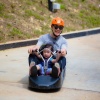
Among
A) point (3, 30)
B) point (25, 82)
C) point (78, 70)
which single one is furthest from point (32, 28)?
point (25, 82)

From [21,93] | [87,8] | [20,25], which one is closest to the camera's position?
[21,93]

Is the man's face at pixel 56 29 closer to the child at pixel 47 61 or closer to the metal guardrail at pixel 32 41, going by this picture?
the child at pixel 47 61

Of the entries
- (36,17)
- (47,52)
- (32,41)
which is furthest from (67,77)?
(36,17)

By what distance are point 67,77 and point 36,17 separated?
6450 millimetres

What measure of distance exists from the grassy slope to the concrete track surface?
55.0 inches

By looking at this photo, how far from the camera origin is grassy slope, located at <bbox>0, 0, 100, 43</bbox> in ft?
36.3

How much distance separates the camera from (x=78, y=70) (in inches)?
280

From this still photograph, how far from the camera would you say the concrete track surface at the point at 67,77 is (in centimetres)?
523

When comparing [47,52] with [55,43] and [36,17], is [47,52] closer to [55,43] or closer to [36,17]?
[55,43]

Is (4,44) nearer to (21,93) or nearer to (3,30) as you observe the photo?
(3,30)

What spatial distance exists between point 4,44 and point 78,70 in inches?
124

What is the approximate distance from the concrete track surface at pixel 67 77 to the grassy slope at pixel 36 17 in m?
1.40

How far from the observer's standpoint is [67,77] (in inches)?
256

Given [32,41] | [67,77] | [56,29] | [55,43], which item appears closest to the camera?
[56,29]
